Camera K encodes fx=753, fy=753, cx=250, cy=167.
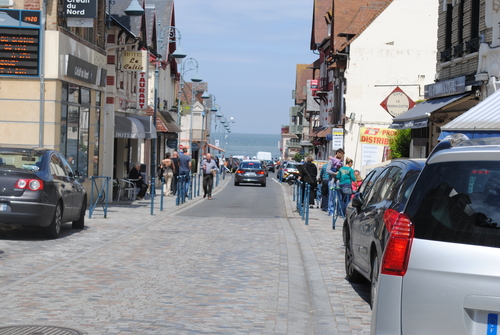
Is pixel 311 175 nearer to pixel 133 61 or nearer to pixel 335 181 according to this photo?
pixel 335 181

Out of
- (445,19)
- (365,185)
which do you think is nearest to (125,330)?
(365,185)

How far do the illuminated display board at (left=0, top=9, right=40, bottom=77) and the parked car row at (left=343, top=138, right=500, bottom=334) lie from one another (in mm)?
16014

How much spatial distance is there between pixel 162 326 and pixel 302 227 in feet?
37.0

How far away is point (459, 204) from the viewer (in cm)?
409

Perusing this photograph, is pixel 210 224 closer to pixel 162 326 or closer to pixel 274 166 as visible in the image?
pixel 162 326

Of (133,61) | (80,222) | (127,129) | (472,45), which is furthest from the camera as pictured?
(127,129)

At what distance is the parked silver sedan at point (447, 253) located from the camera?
3.87 meters

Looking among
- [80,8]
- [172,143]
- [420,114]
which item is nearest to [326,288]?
[80,8]

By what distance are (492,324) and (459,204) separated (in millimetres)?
662

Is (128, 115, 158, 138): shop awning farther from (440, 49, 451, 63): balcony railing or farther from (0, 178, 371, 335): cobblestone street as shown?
(0, 178, 371, 335): cobblestone street

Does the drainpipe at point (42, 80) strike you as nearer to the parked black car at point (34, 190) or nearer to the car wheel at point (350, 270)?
the parked black car at point (34, 190)

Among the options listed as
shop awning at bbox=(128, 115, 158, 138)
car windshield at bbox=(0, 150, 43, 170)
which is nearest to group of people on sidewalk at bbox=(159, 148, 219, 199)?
shop awning at bbox=(128, 115, 158, 138)

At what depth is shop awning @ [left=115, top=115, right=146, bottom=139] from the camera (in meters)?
30.2

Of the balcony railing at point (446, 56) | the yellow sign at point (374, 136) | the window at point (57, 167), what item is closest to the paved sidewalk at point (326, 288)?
the window at point (57, 167)
